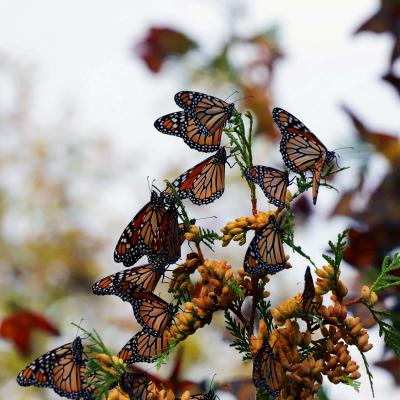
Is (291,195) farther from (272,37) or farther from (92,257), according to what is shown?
(92,257)

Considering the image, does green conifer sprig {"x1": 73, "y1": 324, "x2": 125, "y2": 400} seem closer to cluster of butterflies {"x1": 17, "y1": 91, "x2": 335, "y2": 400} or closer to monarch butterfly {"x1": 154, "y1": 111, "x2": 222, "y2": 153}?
cluster of butterflies {"x1": 17, "y1": 91, "x2": 335, "y2": 400}

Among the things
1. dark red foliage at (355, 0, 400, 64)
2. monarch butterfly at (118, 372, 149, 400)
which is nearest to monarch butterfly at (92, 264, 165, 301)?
monarch butterfly at (118, 372, 149, 400)

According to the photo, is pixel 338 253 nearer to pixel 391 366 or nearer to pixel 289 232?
pixel 289 232

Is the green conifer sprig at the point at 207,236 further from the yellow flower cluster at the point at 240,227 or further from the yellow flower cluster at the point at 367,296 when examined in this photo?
the yellow flower cluster at the point at 367,296

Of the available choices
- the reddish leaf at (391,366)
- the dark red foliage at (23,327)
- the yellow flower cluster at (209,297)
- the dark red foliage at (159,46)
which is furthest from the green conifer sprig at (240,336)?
the dark red foliage at (159,46)

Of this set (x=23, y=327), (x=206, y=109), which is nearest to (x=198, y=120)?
(x=206, y=109)

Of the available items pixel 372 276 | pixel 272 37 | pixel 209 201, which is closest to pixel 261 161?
pixel 272 37
